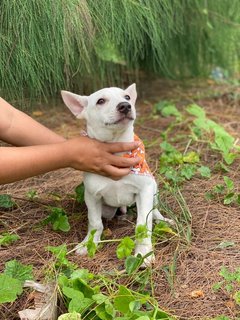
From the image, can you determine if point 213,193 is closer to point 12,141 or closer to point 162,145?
point 162,145

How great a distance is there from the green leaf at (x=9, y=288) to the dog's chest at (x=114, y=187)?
0.49 metres

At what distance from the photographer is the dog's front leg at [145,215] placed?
1.91 metres

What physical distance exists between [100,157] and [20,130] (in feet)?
1.30

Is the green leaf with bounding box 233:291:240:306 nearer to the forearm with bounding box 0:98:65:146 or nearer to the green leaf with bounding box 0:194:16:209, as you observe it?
the forearm with bounding box 0:98:65:146

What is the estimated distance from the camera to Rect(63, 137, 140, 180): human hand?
6.46 feet

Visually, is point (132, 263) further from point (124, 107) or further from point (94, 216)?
point (124, 107)

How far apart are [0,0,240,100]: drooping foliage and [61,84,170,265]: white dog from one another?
0.43 metres

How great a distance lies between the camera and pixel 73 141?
2006 millimetres

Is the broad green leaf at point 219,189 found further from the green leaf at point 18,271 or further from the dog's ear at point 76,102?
the green leaf at point 18,271

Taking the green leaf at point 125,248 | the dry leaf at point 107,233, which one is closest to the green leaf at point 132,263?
the green leaf at point 125,248

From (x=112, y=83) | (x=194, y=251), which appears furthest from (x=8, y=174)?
(x=112, y=83)

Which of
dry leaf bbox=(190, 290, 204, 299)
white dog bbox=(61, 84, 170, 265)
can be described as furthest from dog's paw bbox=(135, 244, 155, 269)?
dry leaf bbox=(190, 290, 204, 299)

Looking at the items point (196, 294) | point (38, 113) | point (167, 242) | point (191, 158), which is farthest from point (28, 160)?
point (38, 113)

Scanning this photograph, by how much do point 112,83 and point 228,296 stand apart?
1811mm
